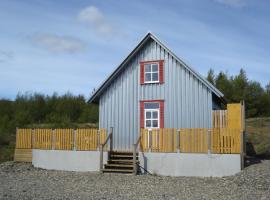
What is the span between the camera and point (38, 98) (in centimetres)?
5725

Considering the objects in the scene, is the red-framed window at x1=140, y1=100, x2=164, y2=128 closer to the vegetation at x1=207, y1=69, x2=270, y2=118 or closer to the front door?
the front door

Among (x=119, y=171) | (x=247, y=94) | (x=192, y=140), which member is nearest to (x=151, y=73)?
(x=192, y=140)

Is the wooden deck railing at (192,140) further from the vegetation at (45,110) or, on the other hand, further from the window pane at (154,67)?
the vegetation at (45,110)

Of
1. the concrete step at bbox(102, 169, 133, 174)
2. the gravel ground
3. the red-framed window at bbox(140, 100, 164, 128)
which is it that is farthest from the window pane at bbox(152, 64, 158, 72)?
the gravel ground

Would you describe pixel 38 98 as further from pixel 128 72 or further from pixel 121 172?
pixel 121 172

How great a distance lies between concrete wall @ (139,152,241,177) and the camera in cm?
1819

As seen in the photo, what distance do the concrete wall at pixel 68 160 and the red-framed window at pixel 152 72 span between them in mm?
5233

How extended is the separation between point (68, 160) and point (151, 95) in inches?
234

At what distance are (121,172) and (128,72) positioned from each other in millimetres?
6577

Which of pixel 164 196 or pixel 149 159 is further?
pixel 149 159

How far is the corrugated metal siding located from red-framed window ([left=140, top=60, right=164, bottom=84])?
0.23 meters

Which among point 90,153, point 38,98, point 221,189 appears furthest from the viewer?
point 38,98

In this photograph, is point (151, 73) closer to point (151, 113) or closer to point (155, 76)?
point (155, 76)

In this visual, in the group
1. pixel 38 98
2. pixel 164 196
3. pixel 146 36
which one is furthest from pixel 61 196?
pixel 38 98
